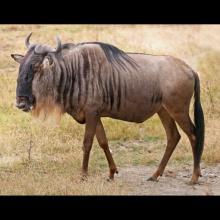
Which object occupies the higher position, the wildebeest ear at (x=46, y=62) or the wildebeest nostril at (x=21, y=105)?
the wildebeest ear at (x=46, y=62)

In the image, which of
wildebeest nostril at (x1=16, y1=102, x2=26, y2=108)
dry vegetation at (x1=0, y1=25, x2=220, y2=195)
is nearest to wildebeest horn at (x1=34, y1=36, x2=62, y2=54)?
wildebeest nostril at (x1=16, y1=102, x2=26, y2=108)

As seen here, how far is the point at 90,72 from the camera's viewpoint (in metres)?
8.68

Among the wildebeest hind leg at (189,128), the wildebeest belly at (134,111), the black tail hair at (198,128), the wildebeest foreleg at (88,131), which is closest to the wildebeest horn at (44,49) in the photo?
the wildebeest foreleg at (88,131)

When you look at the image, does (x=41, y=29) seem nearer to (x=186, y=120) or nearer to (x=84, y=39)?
(x=84, y=39)

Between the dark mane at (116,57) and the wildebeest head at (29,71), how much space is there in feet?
2.73

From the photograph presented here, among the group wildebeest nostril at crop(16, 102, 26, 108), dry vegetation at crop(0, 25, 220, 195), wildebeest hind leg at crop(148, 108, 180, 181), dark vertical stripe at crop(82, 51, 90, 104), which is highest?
dark vertical stripe at crop(82, 51, 90, 104)

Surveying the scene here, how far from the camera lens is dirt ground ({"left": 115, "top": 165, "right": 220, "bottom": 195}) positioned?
27.2 ft

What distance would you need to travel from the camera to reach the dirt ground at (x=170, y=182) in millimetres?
8297

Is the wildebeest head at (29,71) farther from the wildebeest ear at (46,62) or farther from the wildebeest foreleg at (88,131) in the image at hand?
the wildebeest foreleg at (88,131)

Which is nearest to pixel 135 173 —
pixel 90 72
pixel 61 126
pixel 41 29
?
pixel 90 72

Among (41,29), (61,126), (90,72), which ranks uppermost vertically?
(90,72)

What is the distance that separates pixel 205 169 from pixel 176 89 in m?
1.62

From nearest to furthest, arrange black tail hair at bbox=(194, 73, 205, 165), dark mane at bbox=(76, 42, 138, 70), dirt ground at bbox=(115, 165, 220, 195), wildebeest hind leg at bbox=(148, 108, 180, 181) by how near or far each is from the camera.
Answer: dirt ground at bbox=(115, 165, 220, 195)
dark mane at bbox=(76, 42, 138, 70)
black tail hair at bbox=(194, 73, 205, 165)
wildebeest hind leg at bbox=(148, 108, 180, 181)

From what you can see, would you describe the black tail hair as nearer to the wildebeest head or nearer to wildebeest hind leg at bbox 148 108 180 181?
wildebeest hind leg at bbox 148 108 180 181
